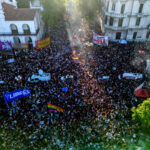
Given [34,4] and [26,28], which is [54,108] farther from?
[34,4]

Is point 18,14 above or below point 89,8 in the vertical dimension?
above

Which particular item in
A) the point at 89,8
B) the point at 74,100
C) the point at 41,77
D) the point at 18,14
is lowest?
the point at 74,100

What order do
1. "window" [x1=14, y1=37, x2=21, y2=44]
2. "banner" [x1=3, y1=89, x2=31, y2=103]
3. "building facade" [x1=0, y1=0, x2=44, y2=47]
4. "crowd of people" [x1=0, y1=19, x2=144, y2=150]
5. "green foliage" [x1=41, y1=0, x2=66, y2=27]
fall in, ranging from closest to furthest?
1. "crowd of people" [x1=0, y1=19, x2=144, y2=150]
2. "banner" [x1=3, y1=89, x2=31, y2=103]
3. "building facade" [x1=0, y1=0, x2=44, y2=47]
4. "window" [x1=14, y1=37, x2=21, y2=44]
5. "green foliage" [x1=41, y1=0, x2=66, y2=27]

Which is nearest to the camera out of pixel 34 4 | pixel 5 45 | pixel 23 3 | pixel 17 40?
pixel 5 45

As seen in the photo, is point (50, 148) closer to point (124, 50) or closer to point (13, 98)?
→ point (13, 98)

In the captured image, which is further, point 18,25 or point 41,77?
point 18,25

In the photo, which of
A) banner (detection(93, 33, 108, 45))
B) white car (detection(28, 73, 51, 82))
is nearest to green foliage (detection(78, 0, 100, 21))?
banner (detection(93, 33, 108, 45))

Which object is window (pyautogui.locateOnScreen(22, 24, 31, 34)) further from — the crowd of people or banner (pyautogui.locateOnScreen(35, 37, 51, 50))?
the crowd of people

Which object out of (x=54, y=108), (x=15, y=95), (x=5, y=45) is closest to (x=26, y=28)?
(x=5, y=45)
